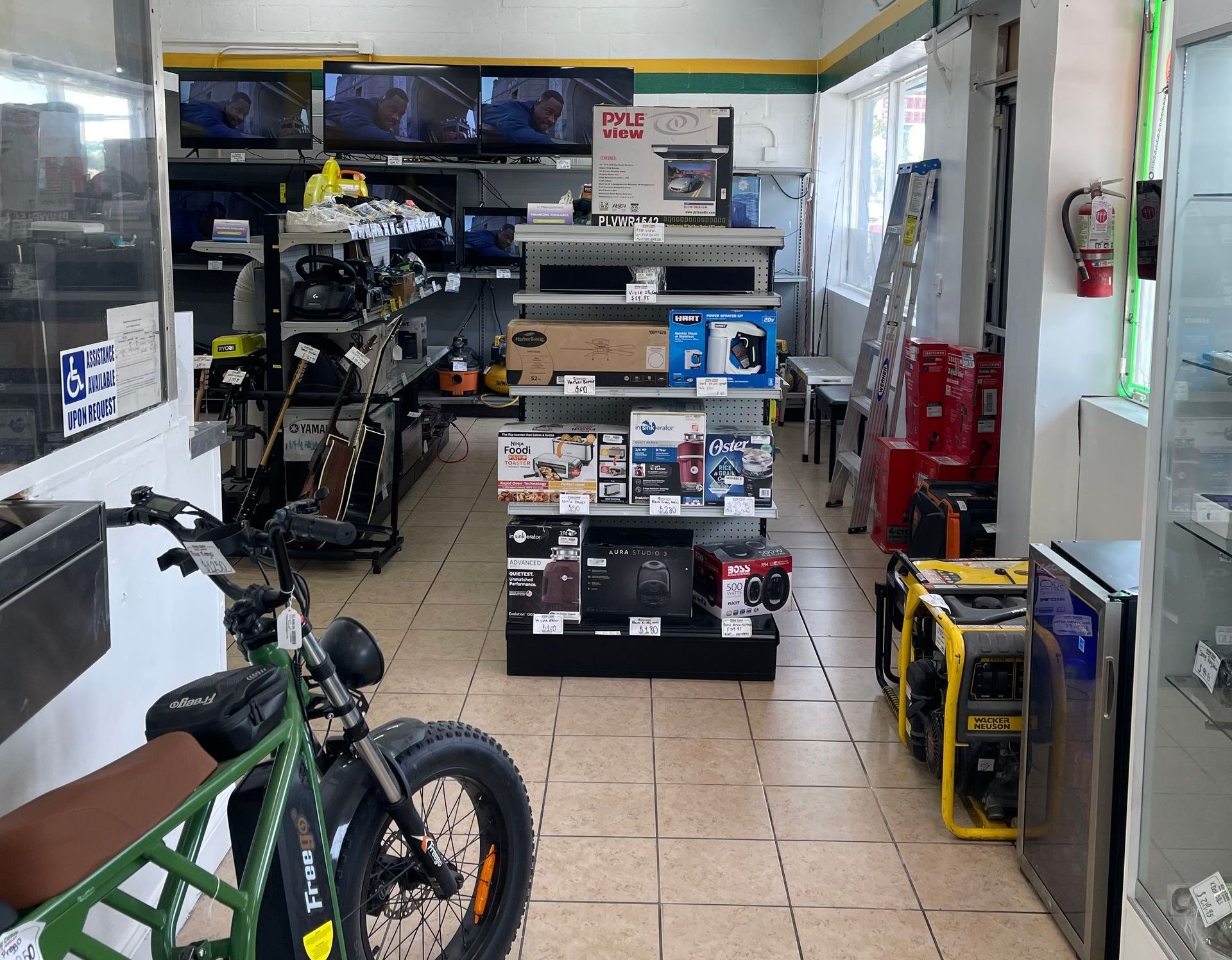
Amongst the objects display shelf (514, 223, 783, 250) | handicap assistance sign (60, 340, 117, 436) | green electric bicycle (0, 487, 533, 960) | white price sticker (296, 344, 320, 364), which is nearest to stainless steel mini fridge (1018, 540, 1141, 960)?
green electric bicycle (0, 487, 533, 960)

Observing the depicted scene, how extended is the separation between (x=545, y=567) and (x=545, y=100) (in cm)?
585

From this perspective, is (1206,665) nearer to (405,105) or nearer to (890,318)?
(890,318)

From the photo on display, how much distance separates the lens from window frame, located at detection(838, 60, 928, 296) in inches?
326

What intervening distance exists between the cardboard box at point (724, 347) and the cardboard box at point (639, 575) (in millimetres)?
595

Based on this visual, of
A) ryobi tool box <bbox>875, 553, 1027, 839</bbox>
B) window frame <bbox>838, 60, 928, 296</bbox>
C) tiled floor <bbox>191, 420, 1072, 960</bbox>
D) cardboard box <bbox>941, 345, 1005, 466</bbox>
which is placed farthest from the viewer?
window frame <bbox>838, 60, 928, 296</bbox>

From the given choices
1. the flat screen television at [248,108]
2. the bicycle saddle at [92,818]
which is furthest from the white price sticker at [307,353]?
the bicycle saddle at [92,818]

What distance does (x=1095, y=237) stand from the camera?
4.16m

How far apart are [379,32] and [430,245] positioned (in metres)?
1.87

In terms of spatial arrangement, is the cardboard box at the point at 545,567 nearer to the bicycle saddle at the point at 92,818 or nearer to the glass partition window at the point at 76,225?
the glass partition window at the point at 76,225

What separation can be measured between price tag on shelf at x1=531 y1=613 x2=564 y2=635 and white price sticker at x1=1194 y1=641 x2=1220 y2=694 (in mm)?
2437

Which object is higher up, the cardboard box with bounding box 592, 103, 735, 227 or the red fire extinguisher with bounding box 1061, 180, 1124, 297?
the cardboard box with bounding box 592, 103, 735, 227

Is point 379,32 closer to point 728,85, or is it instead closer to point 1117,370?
point 728,85

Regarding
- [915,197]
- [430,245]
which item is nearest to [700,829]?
[915,197]

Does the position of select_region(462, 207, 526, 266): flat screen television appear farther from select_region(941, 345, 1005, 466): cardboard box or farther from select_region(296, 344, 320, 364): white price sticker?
select_region(941, 345, 1005, 466): cardboard box
